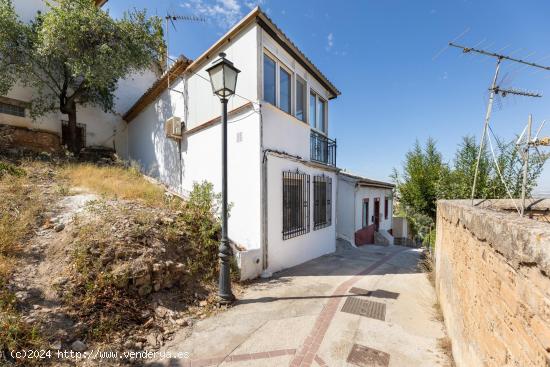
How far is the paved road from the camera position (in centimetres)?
322

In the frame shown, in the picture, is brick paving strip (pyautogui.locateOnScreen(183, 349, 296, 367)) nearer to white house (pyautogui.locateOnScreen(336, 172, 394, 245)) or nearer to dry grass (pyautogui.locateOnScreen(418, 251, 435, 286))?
dry grass (pyautogui.locateOnScreen(418, 251, 435, 286))

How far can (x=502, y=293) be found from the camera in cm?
190

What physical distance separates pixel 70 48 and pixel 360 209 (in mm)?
15125

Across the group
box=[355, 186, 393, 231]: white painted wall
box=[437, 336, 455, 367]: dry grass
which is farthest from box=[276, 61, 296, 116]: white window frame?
box=[355, 186, 393, 231]: white painted wall

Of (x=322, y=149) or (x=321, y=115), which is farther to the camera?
(x=321, y=115)

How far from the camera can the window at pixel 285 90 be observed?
7.57 m

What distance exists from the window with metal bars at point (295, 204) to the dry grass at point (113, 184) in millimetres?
3578

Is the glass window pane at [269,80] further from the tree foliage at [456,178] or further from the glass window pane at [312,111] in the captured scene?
the tree foliage at [456,178]

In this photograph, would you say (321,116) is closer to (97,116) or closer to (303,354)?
(303,354)

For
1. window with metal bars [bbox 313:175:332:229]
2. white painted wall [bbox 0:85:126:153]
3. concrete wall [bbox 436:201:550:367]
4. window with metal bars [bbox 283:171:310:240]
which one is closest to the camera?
concrete wall [bbox 436:201:550:367]

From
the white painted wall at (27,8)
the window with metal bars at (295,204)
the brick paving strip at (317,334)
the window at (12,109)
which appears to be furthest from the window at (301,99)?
the white painted wall at (27,8)

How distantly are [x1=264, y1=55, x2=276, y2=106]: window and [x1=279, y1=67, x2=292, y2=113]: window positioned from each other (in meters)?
0.39

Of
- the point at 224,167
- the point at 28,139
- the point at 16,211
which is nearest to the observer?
the point at 224,167

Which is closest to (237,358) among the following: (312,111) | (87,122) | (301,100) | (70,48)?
(301,100)
